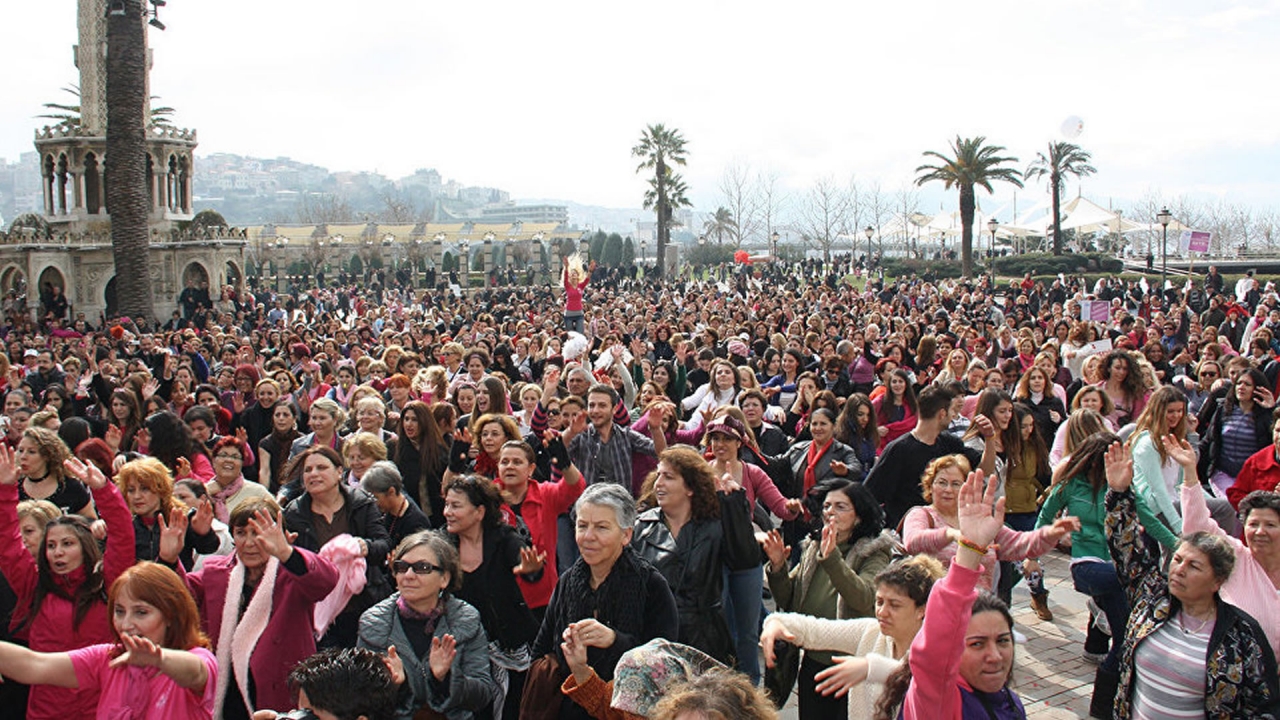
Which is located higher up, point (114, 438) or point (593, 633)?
point (114, 438)

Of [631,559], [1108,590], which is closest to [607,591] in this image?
[631,559]

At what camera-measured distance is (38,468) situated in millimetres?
5664

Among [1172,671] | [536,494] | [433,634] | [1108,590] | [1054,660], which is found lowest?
[1054,660]

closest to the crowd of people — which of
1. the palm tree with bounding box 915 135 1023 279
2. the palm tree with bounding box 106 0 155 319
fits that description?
the palm tree with bounding box 106 0 155 319

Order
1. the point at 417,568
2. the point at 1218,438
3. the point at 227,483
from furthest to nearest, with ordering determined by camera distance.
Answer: the point at 1218,438, the point at 227,483, the point at 417,568

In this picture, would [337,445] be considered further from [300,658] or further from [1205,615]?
[1205,615]

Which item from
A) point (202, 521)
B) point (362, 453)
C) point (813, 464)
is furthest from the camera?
point (813, 464)

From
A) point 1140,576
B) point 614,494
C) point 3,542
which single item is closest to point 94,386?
point 3,542

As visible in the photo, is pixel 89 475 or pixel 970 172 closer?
pixel 89 475

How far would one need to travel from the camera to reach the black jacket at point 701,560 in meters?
4.67

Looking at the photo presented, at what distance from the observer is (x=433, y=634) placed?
4027 millimetres

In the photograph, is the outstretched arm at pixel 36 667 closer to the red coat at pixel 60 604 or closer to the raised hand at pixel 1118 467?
the red coat at pixel 60 604

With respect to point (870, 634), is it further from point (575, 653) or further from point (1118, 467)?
point (1118, 467)

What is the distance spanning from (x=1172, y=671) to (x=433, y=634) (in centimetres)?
289
